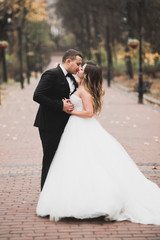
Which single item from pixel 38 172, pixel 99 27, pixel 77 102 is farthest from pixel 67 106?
pixel 99 27

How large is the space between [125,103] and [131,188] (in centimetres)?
1500

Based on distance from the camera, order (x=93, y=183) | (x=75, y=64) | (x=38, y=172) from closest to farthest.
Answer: (x=93, y=183)
(x=75, y=64)
(x=38, y=172)

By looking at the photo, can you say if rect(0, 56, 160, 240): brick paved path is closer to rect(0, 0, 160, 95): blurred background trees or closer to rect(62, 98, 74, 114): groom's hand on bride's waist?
rect(62, 98, 74, 114): groom's hand on bride's waist

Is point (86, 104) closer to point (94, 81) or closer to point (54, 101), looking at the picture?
point (94, 81)

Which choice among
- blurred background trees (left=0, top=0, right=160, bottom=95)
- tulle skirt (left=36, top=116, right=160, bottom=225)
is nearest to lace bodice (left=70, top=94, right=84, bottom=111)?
tulle skirt (left=36, top=116, right=160, bottom=225)

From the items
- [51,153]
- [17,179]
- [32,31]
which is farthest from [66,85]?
[32,31]

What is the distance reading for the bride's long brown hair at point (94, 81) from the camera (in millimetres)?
5117

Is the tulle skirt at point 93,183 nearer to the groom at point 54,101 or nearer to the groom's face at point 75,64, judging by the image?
the groom at point 54,101


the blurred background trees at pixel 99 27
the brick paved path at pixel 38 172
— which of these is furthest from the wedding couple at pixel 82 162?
the blurred background trees at pixel 99 27

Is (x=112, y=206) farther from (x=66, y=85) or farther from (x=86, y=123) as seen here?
(x=66, y=85)

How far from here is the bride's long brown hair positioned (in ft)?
16.8

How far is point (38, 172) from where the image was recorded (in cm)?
736

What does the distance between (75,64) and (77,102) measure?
0.46 m

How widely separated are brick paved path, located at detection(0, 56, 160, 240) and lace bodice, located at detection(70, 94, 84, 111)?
1314mm
